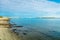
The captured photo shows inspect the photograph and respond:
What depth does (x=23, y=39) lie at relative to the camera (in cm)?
301

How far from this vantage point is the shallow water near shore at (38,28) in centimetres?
293

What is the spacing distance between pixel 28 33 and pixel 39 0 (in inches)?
21.5

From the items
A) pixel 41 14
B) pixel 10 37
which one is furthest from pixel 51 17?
pixel 10 37

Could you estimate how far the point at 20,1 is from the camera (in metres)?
2.97

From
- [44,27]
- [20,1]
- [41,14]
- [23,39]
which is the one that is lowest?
[23,39]

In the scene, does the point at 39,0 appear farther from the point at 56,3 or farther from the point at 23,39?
the point at 23,39

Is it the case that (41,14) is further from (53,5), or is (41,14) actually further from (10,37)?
(10,37)

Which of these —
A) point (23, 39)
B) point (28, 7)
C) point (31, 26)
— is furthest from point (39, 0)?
point (23, 39)

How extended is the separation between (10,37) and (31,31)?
0.34m

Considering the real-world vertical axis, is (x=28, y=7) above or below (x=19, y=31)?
above

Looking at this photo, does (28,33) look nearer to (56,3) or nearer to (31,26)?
(31,26)

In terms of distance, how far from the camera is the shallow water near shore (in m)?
2.93

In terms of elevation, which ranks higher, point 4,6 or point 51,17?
point 4,6

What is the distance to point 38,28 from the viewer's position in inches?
118
